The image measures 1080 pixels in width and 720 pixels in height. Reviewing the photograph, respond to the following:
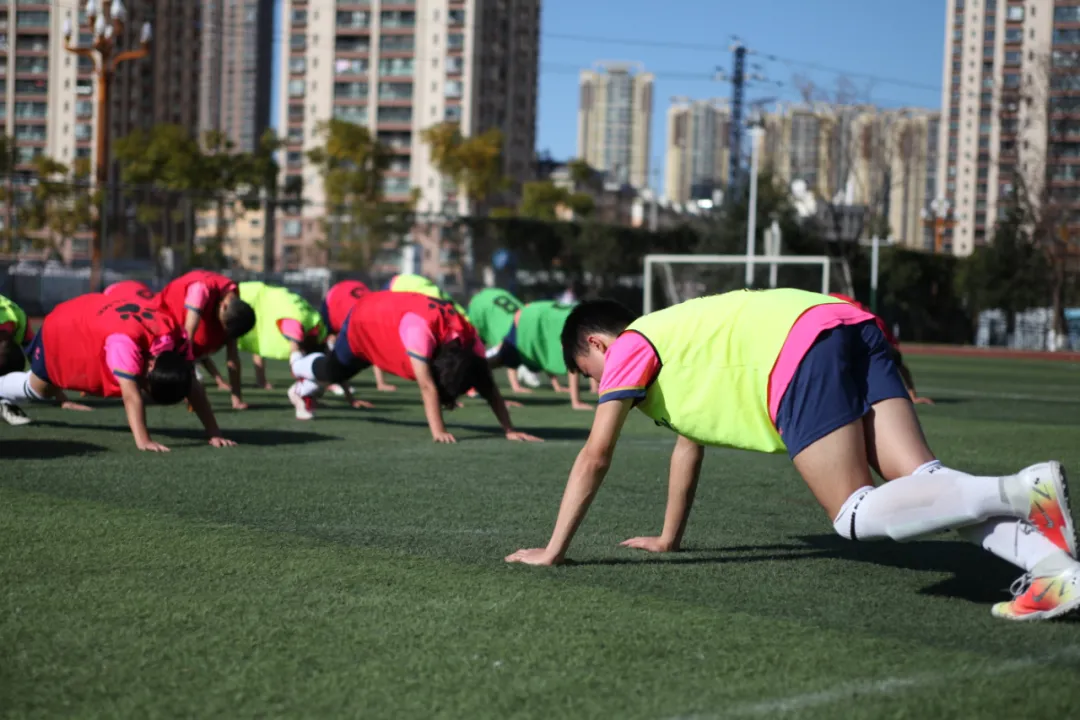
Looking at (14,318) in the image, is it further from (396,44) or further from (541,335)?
(396,44)

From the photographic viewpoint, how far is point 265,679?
364 cm

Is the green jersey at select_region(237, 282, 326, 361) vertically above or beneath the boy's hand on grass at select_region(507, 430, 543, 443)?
above

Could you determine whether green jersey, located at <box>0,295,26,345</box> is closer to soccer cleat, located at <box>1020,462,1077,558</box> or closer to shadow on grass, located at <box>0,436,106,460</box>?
shadow on grass, located at <box>0,436,106,460</box>

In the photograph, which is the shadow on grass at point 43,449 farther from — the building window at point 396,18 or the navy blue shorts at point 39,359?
the building window at point 396,18

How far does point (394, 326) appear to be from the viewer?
10562 mm

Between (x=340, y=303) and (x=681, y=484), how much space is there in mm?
10622

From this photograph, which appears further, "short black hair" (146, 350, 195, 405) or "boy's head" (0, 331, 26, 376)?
"boy's head" (0, 331, 26, 376)

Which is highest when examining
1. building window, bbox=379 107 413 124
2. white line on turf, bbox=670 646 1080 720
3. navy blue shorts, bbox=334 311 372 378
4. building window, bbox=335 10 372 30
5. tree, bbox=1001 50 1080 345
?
building window, bbox=335 10 372 30

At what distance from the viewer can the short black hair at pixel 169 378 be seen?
8594 millimetres

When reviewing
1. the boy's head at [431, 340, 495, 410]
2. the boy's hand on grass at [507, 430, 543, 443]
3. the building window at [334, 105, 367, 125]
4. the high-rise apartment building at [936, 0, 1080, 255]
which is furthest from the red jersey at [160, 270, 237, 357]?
the building window at [334, 105, 367, 125]

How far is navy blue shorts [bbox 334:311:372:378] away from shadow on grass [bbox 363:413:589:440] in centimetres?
89

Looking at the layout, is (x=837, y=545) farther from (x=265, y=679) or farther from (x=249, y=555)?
(x=265, y=679)

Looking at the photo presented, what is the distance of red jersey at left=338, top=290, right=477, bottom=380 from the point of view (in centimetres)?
1033

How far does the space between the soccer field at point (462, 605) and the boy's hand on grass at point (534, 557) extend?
50 millimetres
